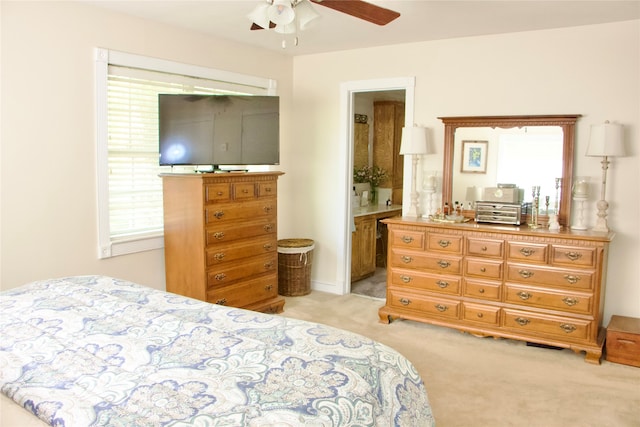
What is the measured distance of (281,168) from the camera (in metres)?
5.36

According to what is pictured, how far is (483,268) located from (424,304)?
57 centimetres

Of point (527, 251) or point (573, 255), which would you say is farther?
point (527, 251)

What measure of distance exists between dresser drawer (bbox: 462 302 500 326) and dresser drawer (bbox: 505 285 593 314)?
5.6 inches

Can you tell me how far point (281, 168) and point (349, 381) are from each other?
396cm

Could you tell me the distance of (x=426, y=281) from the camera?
421cm

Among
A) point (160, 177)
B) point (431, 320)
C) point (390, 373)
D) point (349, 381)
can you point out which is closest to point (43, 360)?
point (349, 381)

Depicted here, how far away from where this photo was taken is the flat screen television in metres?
4.01

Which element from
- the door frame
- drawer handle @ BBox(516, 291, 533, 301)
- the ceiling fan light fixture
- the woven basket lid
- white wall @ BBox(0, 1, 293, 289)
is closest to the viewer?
the ceiling fan light fixture

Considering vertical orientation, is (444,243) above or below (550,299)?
above

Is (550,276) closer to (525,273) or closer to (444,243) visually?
(525,273)

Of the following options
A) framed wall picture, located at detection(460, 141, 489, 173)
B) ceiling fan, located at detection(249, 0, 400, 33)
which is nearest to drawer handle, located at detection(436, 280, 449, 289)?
framed wall picture, located at detection(460, 141, 489, 173)

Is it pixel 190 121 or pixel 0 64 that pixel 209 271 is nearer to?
pixel 190 121

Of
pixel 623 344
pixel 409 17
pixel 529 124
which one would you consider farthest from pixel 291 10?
pixel 623 344

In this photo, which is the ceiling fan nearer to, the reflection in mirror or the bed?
the bed
